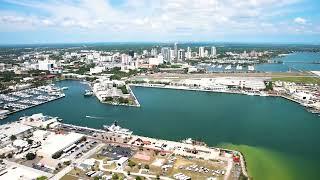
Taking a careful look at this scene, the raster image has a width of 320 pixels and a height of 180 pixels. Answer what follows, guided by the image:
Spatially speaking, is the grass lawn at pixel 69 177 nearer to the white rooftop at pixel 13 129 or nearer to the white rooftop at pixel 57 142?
the white rooftop at pixel 57 142

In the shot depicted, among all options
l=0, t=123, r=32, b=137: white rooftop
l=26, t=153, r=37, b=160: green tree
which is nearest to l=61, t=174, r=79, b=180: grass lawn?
l=26, t=153, r=37, b=160: green tree

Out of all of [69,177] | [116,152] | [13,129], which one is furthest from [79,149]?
[13,129]

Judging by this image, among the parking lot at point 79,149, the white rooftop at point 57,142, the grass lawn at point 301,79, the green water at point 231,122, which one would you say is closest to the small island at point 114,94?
the green water at point 231,122

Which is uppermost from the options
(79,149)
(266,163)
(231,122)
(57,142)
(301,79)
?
(301,79)

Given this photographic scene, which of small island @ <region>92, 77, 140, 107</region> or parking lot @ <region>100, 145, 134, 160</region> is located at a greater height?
small island @ <region>92, 77, 140, 107</region>

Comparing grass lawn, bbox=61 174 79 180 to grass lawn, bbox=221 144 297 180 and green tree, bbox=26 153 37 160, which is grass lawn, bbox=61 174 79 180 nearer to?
green tree, bbox=26 153 37 160

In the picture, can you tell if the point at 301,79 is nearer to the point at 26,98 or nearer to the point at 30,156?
the point at 26,98

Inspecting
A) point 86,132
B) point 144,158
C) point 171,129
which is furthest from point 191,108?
point 144,158

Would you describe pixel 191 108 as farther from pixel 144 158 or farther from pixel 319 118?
pixel 144 158
